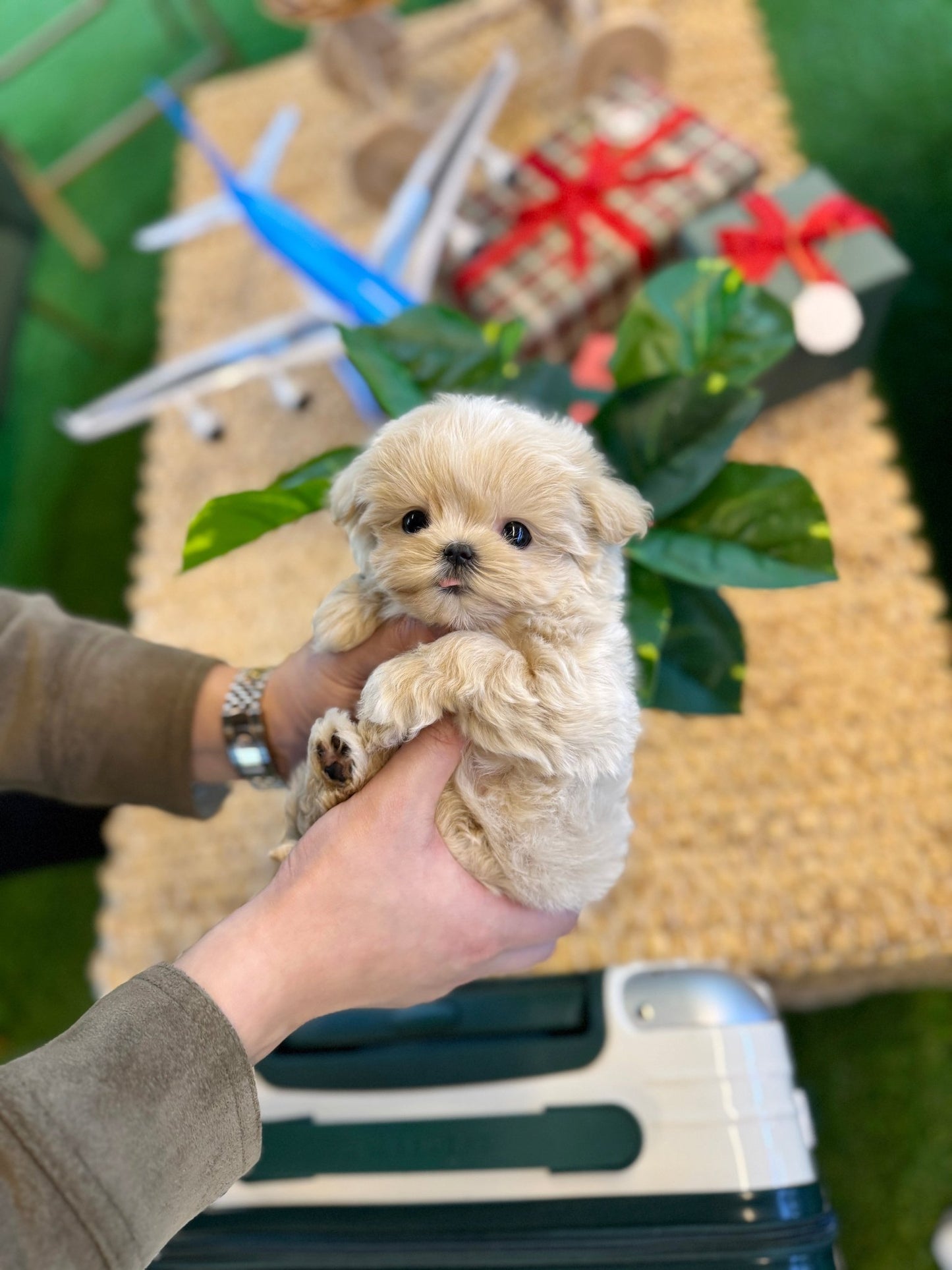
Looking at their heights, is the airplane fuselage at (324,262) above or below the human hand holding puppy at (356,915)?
above

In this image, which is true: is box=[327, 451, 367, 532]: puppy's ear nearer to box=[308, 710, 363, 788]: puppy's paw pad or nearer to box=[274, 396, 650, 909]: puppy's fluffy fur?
box=[274, 396, 650, 909]: puppy's fluffy fur

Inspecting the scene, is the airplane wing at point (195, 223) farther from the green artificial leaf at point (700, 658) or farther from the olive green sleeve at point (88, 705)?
the green artificial leaf at point (700, 658)

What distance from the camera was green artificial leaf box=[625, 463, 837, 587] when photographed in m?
0.88

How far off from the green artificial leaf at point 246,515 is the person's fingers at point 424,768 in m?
0.31

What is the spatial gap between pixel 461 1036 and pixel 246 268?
6.40 ft

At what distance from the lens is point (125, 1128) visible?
1.80 feet

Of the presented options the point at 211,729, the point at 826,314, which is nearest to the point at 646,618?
the point at 211,729

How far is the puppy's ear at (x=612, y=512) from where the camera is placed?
27.4 inches

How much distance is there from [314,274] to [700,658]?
1.07 meters

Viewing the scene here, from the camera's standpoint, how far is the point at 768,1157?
3.13 feet

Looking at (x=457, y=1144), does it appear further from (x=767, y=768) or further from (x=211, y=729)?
(x=767, y=768)

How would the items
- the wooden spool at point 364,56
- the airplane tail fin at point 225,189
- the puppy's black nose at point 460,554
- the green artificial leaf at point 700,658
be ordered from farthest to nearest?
1. the wooden spool at point 364,56
2. the airplane tail fin at point 225,189
3. the green artificial leaf at point 700,658
4. the puppy's black nose at point 460,554

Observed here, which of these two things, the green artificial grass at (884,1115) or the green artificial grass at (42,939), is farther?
the green artificial grass at (42,939)

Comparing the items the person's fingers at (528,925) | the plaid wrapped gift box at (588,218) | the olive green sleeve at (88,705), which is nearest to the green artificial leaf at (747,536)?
the person's fingers at (528,925)
